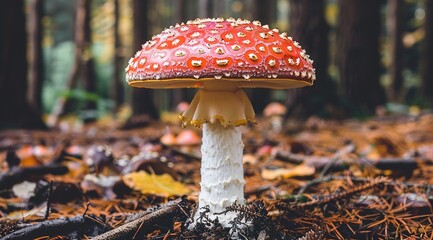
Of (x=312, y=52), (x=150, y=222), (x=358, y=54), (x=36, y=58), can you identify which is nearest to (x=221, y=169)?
(x=150, y=222)

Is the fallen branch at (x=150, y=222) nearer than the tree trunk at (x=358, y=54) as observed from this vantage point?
Yes

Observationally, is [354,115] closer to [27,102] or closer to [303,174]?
[303,174]

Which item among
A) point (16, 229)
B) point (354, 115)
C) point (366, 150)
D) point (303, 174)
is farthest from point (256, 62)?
point (354, 115)

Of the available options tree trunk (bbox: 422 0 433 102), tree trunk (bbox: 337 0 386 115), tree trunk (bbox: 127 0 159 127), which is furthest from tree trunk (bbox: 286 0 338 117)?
tree trunk (bbox: 422 0 433 102)

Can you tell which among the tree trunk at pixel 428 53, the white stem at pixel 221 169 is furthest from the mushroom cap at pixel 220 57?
the tree trunk at pixel 428 53

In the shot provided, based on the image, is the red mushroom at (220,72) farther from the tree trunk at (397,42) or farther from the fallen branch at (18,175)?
the tree trunk at (397,42)

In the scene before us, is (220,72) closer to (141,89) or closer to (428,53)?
(141,89)

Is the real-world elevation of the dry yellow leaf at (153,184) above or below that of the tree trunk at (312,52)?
below
